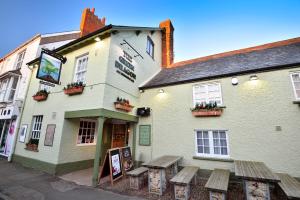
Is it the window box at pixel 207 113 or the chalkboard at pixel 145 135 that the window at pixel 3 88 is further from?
the window box at pixel 207 113

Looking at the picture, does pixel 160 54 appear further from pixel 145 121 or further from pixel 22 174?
pixel 22 174

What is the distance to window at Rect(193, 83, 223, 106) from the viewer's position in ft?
23.6

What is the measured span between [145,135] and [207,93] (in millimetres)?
4217

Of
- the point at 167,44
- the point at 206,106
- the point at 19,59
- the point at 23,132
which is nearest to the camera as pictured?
the point at 206,106

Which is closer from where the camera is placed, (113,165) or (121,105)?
(113,165)

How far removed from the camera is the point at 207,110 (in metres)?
6.89

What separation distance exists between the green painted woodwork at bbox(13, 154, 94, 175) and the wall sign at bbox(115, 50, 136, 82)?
5.37 m

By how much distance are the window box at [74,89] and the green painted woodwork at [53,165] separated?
3500 mm

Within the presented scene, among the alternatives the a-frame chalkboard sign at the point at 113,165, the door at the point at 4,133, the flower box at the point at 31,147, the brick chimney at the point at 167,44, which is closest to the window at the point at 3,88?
the door at the point at 4,133

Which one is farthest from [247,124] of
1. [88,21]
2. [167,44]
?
[88,21]

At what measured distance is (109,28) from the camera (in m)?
6.98

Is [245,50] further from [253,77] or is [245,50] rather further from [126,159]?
[126,159]

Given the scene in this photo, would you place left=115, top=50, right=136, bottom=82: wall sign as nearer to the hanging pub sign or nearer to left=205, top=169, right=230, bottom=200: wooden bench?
the hanging pub sign

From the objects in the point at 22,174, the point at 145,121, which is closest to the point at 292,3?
the point at 145,121
